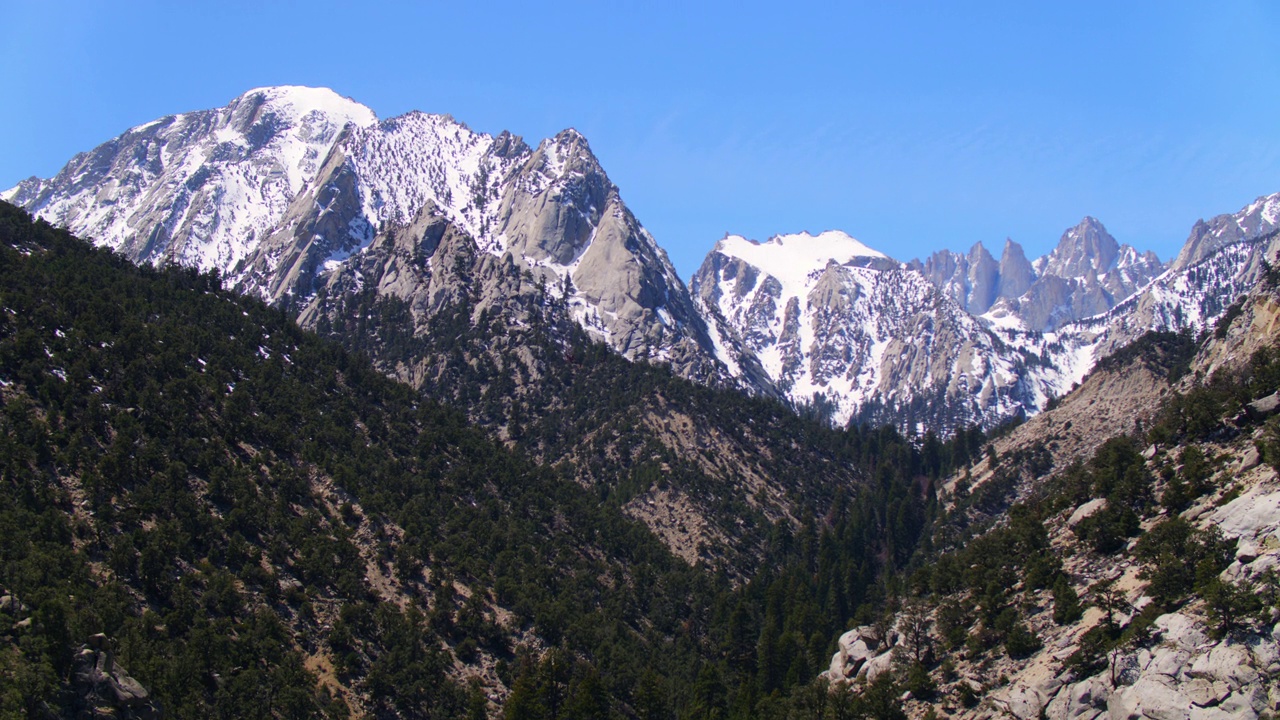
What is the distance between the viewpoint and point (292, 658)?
87312 millimetres

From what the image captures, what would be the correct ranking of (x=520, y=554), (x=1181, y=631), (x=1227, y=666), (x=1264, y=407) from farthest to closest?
1. (x=520, y=554)
2. (x=1264, y=407)
3. (x=1181, y=631)
4. (x=1227, y=666)

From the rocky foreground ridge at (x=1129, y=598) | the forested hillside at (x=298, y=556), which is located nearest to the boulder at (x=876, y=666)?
the rocky foreground ridge at (x=1129, y=598)

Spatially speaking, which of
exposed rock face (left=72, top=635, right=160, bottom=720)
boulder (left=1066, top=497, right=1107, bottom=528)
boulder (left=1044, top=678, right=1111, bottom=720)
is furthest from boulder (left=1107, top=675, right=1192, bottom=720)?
exposed rock face (left=72, top=635, right=160, bottom=720)

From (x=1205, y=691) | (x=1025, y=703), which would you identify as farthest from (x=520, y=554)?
(x=1205, y=691)

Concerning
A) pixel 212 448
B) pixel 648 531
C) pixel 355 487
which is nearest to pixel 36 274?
pixel 212 448

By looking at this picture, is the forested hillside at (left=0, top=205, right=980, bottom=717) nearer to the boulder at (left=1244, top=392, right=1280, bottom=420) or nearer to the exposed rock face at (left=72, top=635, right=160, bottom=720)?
the exposed rock face at (left=72, top=635, right=160, bottom=720)

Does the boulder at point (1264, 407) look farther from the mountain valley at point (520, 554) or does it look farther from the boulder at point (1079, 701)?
the boulder at point (1079, 701)

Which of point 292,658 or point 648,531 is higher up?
point 648,531

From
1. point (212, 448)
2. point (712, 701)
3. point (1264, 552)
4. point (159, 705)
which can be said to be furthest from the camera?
point (212, 448)

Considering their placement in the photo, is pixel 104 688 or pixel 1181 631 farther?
pixel 104 688

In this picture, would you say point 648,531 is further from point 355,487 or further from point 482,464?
point 355,487

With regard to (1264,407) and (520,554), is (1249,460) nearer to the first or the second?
(1264,407)

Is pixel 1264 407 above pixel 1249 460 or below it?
above

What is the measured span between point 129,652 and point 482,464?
8768 cm
